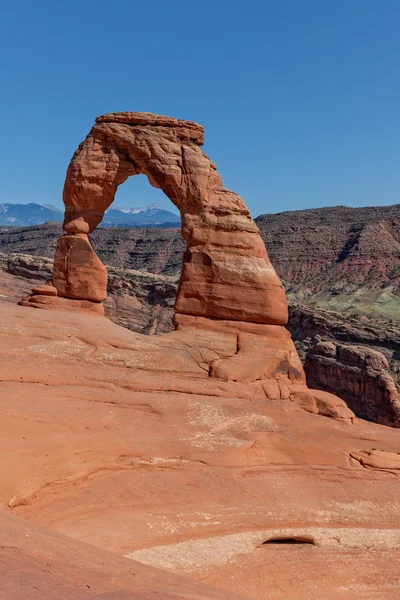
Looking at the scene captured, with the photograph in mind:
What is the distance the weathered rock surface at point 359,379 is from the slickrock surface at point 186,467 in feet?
57.0

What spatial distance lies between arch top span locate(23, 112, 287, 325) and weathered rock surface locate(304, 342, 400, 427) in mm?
18211

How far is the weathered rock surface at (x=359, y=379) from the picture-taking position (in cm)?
3384

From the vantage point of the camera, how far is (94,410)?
1303cm

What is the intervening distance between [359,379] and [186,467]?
84.1ft

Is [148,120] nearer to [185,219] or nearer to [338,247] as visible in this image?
[185,219]

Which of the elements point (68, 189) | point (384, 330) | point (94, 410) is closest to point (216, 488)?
point (94, 410)

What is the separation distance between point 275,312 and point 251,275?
1381 mm

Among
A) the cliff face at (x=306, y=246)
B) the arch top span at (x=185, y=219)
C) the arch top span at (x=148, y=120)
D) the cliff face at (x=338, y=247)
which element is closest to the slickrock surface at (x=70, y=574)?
the arch top span at (x=185, y=219)

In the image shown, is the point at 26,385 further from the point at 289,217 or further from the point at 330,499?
the point at 289,217

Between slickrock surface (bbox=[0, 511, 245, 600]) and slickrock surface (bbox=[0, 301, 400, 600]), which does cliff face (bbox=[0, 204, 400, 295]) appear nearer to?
slickrock surface (bbox=[0, 301, 400, 600])

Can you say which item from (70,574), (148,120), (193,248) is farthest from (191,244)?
(70,574)

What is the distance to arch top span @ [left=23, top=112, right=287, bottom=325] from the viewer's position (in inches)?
711

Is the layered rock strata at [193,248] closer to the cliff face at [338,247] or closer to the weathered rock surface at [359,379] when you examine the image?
the weathered rock surface at [359,379]

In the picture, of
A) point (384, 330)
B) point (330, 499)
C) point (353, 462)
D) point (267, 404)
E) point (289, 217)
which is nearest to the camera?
point (330, 499)
